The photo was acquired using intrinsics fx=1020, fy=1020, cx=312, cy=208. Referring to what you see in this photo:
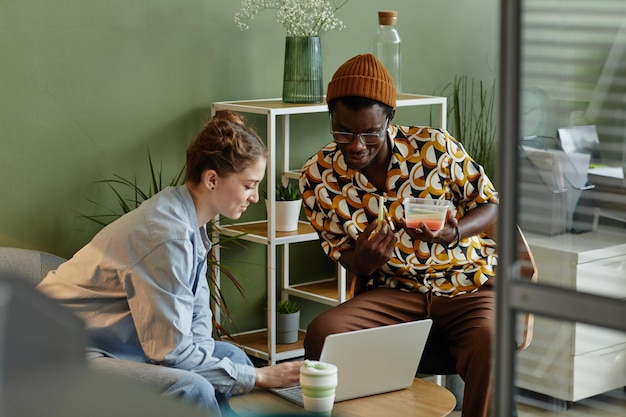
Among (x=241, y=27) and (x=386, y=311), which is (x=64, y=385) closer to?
(x=386, y=311)

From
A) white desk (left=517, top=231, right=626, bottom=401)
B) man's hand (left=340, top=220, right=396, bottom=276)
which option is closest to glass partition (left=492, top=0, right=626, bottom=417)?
white desk (left=517, top=231, right=626, bottom=401)

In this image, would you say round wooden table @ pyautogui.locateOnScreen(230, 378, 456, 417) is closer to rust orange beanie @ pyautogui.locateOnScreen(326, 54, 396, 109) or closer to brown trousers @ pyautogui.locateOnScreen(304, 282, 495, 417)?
brown trousers @ pyautogui.locateOnScreen(304, 282, 495, 417)

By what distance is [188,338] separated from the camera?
2.69 metres

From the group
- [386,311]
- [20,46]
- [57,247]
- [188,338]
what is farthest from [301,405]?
[20,46]

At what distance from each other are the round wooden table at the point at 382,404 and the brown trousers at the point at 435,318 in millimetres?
288

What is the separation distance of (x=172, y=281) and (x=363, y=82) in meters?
0.91

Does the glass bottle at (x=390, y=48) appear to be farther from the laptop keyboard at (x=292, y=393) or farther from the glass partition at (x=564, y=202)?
the glass partition at (x=564, y=202)

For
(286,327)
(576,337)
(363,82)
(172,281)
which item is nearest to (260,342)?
(286,327)

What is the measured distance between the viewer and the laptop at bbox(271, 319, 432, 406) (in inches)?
105

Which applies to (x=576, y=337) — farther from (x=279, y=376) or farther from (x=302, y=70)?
(x=302, y=70)

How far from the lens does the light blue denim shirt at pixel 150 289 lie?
263 cm

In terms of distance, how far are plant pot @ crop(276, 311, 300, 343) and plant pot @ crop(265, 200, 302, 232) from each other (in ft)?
1.19

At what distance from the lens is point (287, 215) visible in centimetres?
394

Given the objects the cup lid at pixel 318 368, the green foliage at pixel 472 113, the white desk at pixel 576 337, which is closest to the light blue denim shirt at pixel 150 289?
the cup lid at pixel 318 368
